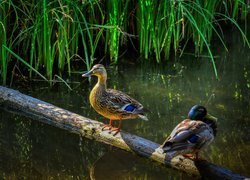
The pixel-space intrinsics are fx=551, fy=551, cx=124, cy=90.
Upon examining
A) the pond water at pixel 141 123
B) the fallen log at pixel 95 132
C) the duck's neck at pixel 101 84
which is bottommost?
the pond water at pixel 141 123

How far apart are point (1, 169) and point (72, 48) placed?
2.45 meters

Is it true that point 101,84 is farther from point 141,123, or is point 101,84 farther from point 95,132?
point 141,123

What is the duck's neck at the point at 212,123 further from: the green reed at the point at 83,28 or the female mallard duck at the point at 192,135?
the green reed at the point at 83,28

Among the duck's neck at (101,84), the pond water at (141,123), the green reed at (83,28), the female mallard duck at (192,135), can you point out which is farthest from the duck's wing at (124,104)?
the green reed at (83,28)

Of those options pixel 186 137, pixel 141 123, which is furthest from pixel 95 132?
pixel 186 137

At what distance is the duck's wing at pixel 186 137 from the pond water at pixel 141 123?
0.30 metres

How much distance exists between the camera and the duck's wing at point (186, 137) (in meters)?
4.11

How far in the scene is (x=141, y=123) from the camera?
5.39 m

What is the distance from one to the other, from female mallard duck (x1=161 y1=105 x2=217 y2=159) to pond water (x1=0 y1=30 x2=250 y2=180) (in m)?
0.27

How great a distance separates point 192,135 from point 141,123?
122 centimetres

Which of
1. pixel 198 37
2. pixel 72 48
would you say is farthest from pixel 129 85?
pixel 198 37

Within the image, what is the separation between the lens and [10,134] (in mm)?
5254

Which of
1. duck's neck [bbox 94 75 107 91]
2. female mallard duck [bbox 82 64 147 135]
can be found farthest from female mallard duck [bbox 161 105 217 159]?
duck's neck [bbox 94 75 107 91]

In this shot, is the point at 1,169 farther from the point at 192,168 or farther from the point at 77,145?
the point at 192,168
